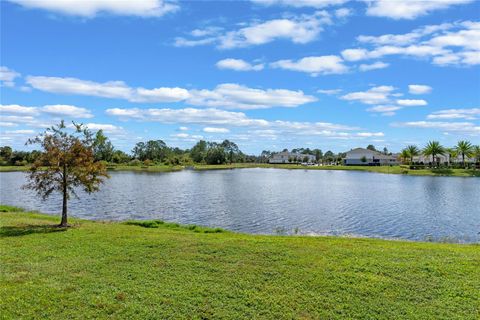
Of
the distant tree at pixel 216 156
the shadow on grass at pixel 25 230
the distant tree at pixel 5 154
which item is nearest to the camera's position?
the shadow on grass at pixel 25 230

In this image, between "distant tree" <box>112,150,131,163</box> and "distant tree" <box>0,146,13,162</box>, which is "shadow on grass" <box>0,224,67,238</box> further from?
"distant tree" <box>0,146,13,162</box>

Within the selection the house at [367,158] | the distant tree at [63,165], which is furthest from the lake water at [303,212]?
the house at [367,158]

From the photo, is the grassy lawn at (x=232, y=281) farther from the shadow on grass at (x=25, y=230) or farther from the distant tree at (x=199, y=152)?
the distant tree at (x=199, y=152)

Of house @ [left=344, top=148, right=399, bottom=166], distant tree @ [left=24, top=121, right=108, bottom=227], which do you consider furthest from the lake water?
house @ [left=344, top=148, right=399, bottom=166]

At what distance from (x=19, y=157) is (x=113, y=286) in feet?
464

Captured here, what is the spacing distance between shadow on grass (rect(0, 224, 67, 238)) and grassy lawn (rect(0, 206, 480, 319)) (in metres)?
1.91

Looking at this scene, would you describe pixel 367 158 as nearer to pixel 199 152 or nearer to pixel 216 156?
pixel 216 156

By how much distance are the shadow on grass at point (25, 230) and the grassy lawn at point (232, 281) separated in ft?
6.28

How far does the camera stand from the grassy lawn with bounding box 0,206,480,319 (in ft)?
28.9

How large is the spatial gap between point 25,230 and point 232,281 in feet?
40.3

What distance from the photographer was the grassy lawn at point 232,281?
8.82 meters

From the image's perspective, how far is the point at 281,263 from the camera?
12.0 m

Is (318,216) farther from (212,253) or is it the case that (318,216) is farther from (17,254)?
(17,254)

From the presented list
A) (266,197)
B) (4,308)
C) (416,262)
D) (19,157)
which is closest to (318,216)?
(266,197)
